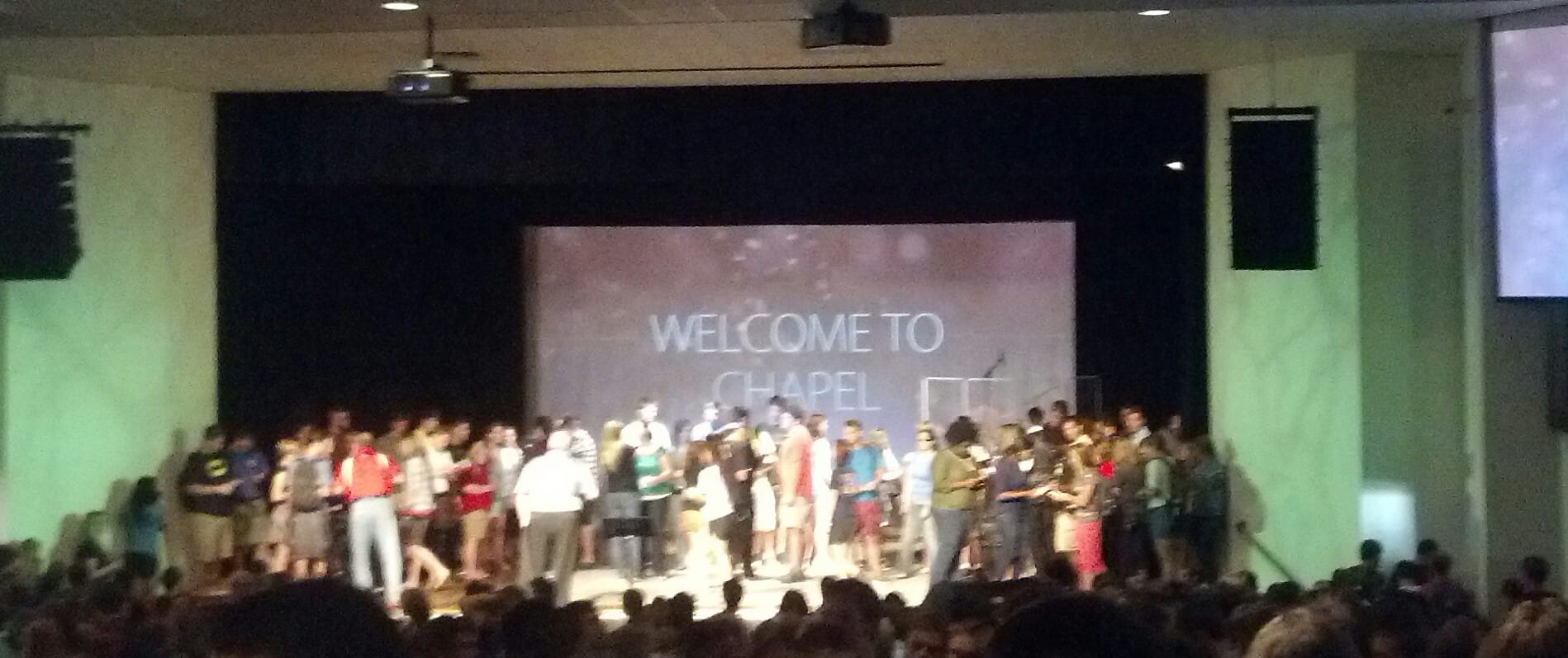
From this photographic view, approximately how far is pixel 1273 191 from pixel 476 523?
20.7 feet

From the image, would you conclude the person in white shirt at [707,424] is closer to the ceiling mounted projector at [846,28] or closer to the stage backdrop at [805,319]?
the stage backdrop at [805,319]

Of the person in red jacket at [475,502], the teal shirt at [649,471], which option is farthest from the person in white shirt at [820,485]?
the person in red jacket at [475,502]

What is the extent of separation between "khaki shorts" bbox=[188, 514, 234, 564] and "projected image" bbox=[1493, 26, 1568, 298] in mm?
8989

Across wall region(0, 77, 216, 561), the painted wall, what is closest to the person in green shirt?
the painted wall

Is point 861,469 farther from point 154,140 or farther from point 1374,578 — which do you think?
point 154,140

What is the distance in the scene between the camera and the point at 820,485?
12.7 meters

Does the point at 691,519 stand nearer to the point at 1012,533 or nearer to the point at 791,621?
the point at 1012,533

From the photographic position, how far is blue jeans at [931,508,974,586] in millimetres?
10953

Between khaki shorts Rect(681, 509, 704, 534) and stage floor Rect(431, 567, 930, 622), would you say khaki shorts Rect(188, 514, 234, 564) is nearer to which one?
stage floor Rect(431, 567, 930, 622)

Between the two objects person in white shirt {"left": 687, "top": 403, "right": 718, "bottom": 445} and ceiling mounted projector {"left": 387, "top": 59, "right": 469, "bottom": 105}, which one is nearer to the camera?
ceiling mounted projector {"left": 387, "top": 59, "right": 469, "bottom": 105}

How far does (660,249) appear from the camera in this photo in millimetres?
15742

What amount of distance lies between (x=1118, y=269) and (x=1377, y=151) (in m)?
3.82

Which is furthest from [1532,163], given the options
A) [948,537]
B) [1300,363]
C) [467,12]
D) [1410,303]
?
[467,12]

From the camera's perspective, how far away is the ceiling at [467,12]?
8953mm
